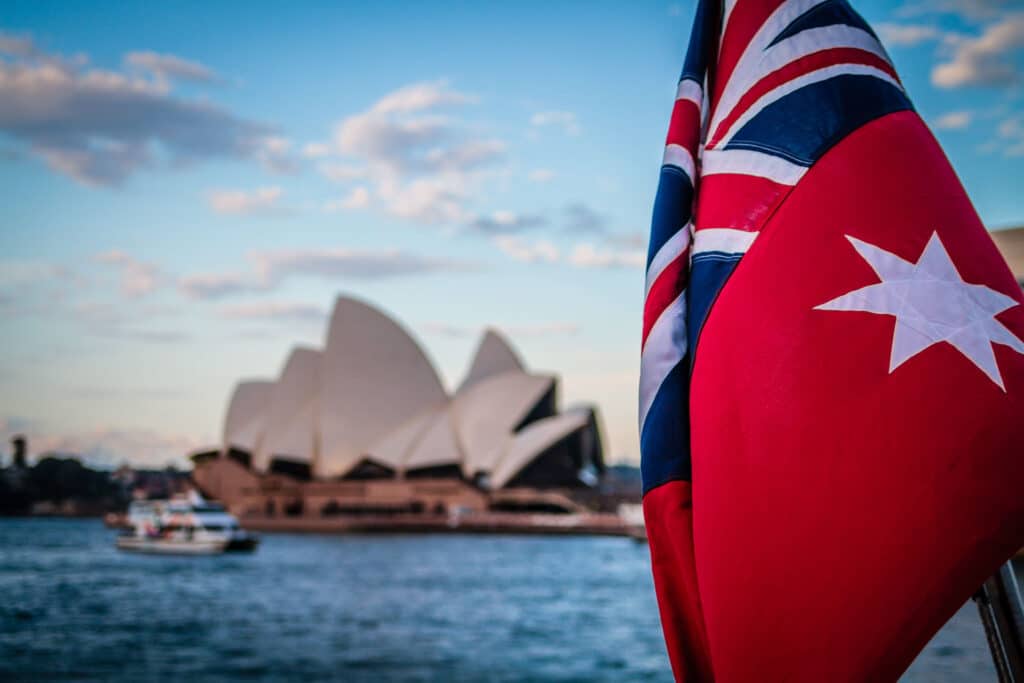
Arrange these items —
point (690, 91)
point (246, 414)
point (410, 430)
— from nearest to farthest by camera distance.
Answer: point (690, 91) < point (410, 430) < point (246, 414)

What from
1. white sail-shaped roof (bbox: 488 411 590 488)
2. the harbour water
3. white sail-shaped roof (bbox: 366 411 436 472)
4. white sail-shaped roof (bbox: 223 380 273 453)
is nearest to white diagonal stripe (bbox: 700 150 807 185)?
the harbour water

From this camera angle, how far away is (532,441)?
2769 cm

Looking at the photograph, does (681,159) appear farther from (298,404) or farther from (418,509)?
(298,404)

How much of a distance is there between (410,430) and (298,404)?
4022 mm

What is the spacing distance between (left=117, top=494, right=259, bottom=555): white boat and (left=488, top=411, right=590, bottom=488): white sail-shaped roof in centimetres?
793

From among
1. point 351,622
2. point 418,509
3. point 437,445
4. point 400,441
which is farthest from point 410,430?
point 351,622

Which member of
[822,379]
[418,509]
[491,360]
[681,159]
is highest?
[491,360]

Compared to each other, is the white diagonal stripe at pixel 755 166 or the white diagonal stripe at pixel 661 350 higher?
the white diagonal stripe at pixel 755 166

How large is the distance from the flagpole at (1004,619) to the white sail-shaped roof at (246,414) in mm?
32761

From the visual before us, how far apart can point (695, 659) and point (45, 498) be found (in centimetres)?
5521

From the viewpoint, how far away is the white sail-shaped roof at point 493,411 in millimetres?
27812

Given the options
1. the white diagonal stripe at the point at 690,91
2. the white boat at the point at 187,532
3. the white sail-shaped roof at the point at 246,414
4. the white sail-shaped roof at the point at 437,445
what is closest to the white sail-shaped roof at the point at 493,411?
the white sail-shaped roof at the point at 437,445

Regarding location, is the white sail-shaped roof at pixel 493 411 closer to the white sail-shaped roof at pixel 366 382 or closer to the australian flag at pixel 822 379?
the white sail-shaped roof at pixel 366 382

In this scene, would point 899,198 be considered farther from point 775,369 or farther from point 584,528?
point 584,528
